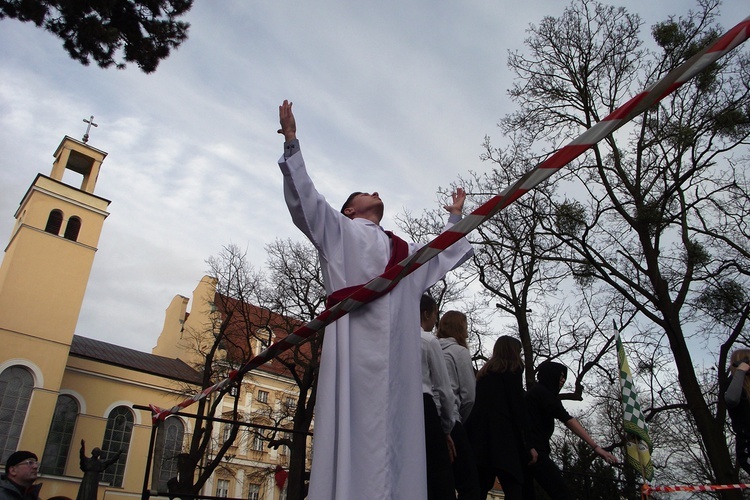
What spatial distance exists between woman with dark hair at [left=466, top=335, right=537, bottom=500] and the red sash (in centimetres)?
192

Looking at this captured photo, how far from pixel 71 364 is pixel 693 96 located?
1309 inches

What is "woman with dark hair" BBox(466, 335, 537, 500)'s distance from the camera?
428cm

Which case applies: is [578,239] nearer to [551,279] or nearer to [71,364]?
[551,279]

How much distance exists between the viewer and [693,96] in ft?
45.8

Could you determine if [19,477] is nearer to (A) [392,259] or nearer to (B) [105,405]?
(A) [392,259]

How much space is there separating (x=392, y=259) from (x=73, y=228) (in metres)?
37.0

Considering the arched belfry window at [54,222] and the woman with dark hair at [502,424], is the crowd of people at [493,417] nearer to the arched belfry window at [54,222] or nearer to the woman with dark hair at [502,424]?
the woman with dark hair at [502,424]

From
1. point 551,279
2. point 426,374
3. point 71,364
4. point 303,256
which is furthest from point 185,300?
point 426,374

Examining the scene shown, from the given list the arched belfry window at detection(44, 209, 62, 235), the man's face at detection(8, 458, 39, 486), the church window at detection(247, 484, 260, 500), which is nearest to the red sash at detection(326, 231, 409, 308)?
the man's face at detection(8, 458, 39, 486)

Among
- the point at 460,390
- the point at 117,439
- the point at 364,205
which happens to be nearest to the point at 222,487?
the point at 117,439

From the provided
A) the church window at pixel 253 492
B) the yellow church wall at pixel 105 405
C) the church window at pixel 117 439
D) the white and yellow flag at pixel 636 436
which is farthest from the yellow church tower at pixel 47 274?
the white and yellow flag at pixel 636 436

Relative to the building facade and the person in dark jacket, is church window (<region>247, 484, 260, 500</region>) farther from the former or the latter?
the person in dark jacket

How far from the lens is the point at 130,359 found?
124 feet

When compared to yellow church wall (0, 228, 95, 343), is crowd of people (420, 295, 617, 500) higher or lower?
lower
